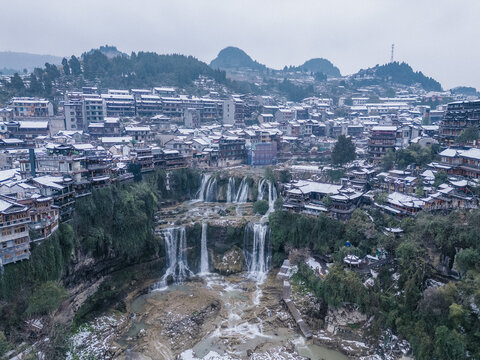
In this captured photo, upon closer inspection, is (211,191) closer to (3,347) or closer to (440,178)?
(440,178)

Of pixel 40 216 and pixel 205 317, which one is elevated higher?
pixel 40 216

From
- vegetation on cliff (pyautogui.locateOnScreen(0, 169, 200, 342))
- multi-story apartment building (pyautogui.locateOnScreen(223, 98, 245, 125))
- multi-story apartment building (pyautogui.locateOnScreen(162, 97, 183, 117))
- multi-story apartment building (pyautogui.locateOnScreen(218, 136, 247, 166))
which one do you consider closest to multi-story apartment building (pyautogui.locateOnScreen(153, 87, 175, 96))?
multi-story apartment building (pyautogui.locateOnScreen(162, 97, 183, 117))

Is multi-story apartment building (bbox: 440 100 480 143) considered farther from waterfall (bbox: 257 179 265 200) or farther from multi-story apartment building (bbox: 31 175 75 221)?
multi-story apartment building (bbox: 31 175 75 221)

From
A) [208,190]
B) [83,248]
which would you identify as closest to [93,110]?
[208,190]

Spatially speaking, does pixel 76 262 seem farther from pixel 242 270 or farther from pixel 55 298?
pixel 242 270

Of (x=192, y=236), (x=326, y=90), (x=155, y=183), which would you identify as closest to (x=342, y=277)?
(x=192, y=236)
